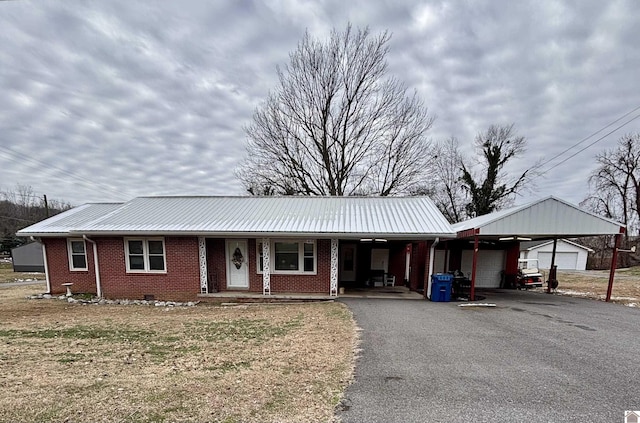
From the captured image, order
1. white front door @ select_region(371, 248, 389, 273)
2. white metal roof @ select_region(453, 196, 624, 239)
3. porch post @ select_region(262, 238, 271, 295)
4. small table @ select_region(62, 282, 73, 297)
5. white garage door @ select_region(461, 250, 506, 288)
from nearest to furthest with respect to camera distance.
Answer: white metal roof @ select_region(453, 196, 624, 239), porch post @ select_region(262, 238, 271, 295), small table @ select_region(62, 282, 73, 297), white front door @ select_region(371, 248, 389, 273), white garage door @ select_region(461, 250, 506, 288)

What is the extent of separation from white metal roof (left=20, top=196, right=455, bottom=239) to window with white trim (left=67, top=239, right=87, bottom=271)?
700mm

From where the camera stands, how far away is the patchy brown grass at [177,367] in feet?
9.82

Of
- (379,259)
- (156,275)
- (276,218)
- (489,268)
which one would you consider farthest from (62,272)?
(489,268)

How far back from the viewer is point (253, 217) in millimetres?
11359

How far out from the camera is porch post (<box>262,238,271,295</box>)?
10.6m

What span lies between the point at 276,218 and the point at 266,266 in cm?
185

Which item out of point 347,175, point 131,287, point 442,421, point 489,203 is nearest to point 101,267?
Answer: point 131,287

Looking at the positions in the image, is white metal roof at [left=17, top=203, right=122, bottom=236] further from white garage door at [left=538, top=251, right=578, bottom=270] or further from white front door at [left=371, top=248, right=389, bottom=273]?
white garage door at [left=538, top=251, right=578, bottom=270]

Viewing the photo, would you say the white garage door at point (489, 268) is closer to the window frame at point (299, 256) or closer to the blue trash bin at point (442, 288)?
the blue trash bin at point (442, 288)

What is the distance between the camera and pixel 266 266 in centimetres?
1068

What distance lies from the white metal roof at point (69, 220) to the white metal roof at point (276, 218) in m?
0.10

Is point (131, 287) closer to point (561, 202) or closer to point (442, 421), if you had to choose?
point (442, 421)

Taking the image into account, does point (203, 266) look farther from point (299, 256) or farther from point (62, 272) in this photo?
point (62, 272)

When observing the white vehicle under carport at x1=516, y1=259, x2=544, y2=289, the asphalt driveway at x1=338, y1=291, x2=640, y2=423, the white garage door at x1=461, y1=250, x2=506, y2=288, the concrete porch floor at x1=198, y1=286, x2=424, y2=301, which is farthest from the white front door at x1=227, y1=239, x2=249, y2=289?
the white vehicle under carport at x1=516, y1=259, x2=544, y2=289
